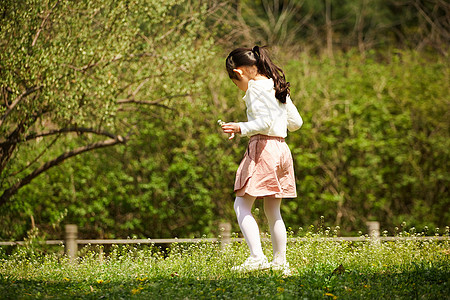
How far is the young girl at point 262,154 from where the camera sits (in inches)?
148

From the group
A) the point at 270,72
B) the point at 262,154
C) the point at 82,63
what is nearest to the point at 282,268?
the point at 262,154

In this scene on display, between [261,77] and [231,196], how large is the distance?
417 centimetres

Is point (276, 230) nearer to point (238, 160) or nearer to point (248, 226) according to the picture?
point (248, 226)

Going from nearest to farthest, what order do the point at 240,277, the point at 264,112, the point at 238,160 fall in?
the point at 240,277
the point at 264,112
the point at 238,160

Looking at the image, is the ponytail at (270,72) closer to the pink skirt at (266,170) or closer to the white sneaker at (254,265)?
the pink skirt at (266,170)

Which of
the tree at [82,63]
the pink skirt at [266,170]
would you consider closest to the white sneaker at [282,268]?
the pink skirt at [266,170]

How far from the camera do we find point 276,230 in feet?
12.6

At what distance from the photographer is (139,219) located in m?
8.05

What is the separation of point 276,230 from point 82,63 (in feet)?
9.91

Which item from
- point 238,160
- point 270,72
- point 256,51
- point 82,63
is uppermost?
point 82,63

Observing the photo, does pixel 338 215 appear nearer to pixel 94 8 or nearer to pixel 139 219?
pixel 139 219

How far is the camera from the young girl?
376 centimetres

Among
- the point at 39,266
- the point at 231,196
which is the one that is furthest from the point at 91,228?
the point at 39,266

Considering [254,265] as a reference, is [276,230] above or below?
above
